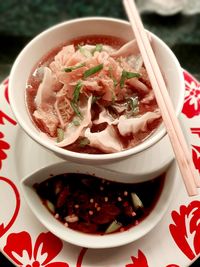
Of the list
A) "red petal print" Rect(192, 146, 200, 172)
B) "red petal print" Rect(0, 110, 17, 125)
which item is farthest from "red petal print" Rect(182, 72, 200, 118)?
"red petal print" Rect(0, 110, 17, 125)

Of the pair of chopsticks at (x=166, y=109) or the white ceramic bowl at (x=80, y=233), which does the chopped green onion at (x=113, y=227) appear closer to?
the white ceramic bowl at (x=80, y=233)

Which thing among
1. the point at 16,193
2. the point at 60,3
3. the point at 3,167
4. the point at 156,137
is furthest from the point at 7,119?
the point at 60,3

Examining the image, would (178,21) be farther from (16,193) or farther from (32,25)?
(16,193)

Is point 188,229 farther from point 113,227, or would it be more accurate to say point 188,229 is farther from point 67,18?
point 67,18

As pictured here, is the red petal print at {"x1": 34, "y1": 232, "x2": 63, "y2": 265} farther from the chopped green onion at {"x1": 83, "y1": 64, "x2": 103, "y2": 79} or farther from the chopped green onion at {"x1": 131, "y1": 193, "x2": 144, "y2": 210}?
the chopped green onion at {"x1": 83, "y1": 64, "x2": 103, "y2": 79}

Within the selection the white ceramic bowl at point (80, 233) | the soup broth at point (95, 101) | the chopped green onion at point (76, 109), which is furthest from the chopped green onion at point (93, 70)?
the white ceramic bowl at point (80, 233)

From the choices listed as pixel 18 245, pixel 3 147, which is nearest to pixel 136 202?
pixel 18 245
